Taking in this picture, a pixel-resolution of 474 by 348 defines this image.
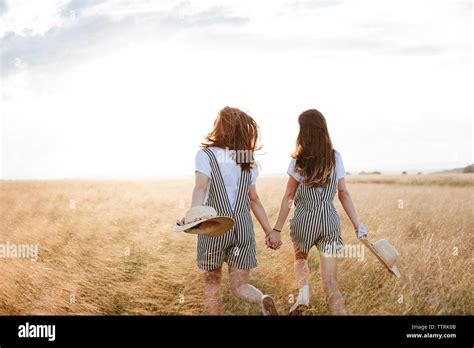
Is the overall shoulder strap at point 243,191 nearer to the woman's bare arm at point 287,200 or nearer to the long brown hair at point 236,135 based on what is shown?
the long brown hair at point 236,135

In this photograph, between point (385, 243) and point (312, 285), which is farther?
point (312, 285)

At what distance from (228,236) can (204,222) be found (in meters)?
0.41

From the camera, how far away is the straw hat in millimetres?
5344

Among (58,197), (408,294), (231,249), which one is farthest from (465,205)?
(58,197)

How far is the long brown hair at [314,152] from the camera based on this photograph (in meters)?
5.96

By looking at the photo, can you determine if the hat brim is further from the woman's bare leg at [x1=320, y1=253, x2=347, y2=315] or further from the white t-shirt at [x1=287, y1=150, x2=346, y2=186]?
the woman's bare leg at [x1=320, y1=253, x2=347, y2=315]

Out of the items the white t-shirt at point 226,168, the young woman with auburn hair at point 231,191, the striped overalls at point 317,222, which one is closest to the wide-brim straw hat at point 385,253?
the striped overalls at point 317,222

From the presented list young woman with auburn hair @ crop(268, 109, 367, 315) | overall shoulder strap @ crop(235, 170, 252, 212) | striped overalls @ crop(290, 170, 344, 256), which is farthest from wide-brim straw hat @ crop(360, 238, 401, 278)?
overall shoulder strap @ crop(235, 170, 252, 212)

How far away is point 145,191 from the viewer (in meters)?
17.1

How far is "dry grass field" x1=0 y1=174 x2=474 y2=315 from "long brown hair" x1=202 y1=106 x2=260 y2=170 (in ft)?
6.19
